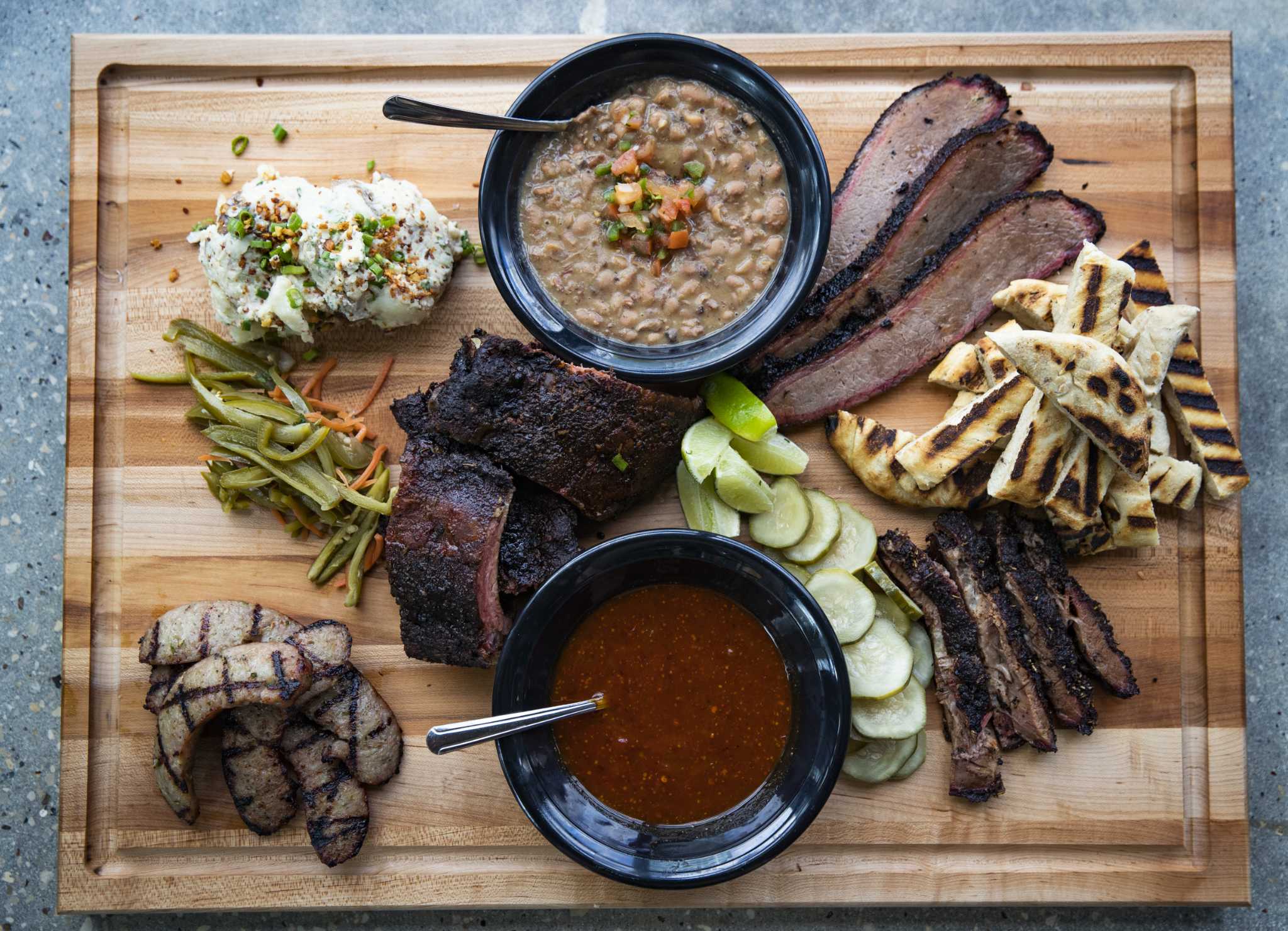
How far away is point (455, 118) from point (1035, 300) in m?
2.22

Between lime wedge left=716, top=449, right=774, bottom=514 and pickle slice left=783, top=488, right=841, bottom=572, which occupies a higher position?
lime wedge left=716, top=449, right=774, bottom=514

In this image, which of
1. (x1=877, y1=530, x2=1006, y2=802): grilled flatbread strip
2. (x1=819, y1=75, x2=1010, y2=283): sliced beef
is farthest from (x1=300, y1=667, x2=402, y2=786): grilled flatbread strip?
(x1=819, y1=75, x2=1010, y2=283): sliced beef

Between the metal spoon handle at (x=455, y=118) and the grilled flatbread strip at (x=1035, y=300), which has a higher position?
the metal spoon handle at (x=455, y=118)

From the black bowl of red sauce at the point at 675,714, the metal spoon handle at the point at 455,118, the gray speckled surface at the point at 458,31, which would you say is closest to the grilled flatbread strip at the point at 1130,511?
the gray speckled surface at the point at 458,31

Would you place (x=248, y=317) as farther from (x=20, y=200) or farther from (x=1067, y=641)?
(x=1067, y=641)

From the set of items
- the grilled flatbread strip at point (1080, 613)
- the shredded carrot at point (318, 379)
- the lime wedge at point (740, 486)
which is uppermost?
the shredded carrot at point (318, 379)

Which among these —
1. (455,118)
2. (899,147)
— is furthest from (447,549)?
(899,147)

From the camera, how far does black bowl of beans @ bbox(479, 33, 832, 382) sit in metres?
3.21

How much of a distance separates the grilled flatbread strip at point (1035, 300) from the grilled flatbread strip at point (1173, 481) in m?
0.66

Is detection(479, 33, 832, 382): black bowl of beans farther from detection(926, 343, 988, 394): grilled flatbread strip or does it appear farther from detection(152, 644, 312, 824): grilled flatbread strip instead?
detection(152, 644, 312, 824): grilled flatbread strip

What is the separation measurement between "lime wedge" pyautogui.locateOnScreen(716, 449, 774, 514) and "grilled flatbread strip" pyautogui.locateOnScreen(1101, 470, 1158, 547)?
1.27 metres

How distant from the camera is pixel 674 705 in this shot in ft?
10.4

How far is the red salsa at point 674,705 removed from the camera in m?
3.19

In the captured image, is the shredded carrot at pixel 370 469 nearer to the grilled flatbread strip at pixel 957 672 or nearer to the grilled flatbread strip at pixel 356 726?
the grilled flatbread strip at pixel 356 726
